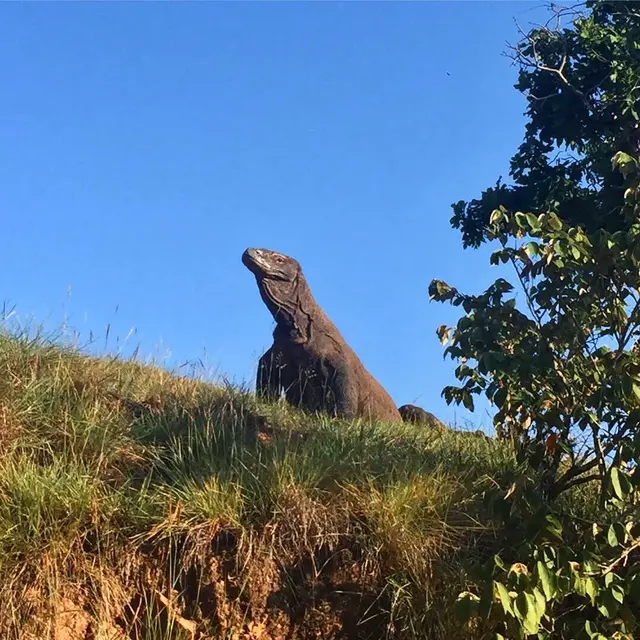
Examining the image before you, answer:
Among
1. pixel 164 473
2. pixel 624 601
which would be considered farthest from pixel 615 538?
pixel 164 473

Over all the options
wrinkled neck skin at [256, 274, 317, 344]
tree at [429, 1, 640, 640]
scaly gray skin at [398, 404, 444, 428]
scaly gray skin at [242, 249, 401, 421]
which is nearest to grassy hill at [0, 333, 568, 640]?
tree at [429, 1, 640, 640]

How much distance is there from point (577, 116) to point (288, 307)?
329 cm

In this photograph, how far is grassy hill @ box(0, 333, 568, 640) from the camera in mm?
4371

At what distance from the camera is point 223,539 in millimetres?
4625

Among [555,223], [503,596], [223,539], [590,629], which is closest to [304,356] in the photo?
[223,539]

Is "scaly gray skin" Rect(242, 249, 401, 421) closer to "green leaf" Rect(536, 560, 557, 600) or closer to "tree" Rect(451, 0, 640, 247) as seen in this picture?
"tree" Rect(451, 0, 640, 247)

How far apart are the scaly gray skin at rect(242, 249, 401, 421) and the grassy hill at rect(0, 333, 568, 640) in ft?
10.7

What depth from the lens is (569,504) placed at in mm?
5227

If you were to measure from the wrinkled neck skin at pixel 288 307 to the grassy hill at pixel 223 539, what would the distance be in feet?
12.4

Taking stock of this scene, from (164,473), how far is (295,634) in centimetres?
123

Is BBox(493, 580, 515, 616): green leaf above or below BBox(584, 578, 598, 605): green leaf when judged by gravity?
below

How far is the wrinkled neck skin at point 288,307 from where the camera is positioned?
909 cm

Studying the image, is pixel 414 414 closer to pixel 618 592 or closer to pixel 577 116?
pixel 577 116

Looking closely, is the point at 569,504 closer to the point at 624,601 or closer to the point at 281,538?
the point at 624,601
